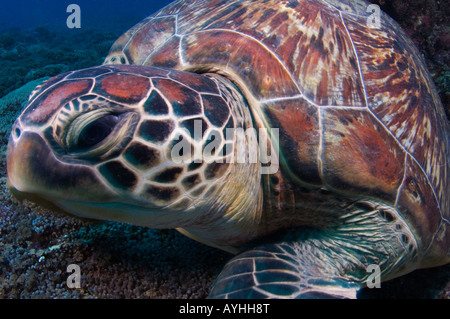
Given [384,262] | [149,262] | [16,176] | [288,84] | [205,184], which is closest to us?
[16,176]

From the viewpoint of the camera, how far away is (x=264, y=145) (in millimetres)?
1453

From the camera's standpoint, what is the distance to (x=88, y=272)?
161 centimetres

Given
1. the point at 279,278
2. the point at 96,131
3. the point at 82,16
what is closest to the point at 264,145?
the point at 279,278

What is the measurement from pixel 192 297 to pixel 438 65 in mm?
3145

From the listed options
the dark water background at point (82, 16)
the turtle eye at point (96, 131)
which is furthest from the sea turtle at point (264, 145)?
the dark water background at point (82, 16)

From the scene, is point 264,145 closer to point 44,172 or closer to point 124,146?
point 124,146

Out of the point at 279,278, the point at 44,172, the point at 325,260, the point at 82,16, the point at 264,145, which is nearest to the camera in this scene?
the point at 44,172

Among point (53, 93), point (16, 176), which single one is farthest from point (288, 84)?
point (16, 176)

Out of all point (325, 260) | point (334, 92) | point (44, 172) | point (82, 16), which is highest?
point (334, 92)

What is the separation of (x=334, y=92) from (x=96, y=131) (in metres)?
1.14

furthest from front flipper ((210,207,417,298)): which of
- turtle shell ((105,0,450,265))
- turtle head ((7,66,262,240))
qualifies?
turtle head ((7,66,262,240))

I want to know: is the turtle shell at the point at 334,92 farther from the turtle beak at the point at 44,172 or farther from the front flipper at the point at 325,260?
the turtle beak at the point at 44,172

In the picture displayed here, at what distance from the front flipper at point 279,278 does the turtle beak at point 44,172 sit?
0.71m

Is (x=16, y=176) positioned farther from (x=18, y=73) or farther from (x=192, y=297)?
(x=18, y=73)
